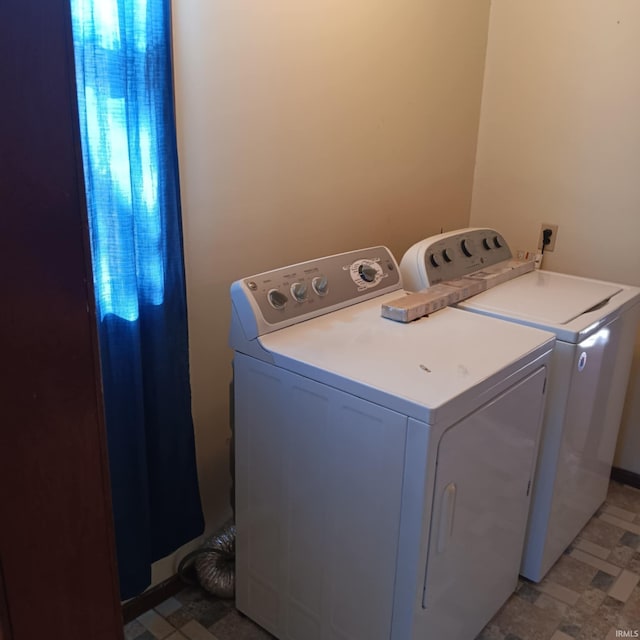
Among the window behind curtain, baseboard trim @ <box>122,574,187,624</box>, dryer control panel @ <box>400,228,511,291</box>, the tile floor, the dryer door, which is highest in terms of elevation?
the window behind curtain

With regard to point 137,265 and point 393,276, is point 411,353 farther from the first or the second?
point 137,265

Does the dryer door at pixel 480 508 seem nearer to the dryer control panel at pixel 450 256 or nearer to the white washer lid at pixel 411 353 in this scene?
the white washer lid at pixel 411 353

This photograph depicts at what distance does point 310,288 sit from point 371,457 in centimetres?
53

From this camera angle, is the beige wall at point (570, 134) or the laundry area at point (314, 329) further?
the beige wall at point (570, 134)

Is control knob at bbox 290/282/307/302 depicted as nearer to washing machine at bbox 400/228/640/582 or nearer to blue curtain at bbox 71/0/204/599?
blue curtain at bbox 71/0/204/599

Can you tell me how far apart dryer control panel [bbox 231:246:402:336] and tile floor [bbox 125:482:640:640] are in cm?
90

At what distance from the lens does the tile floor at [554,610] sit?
1830 millimetres

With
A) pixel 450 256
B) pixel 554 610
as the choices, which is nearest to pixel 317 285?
pixel 450 256

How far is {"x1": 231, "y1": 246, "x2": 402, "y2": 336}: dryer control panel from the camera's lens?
1.58 m

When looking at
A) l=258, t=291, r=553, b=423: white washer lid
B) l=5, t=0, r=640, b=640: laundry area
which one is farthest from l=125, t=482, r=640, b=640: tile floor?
l=258, t=291, r=553, b=423: white washer lid

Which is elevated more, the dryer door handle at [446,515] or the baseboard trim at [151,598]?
the dryer door handle at [446,515]

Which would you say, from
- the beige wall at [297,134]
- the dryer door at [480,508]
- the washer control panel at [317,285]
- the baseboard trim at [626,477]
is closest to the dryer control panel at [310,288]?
the washer control panel at [317,285]

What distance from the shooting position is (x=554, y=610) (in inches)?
76.0

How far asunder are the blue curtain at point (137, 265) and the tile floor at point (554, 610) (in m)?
0.21
